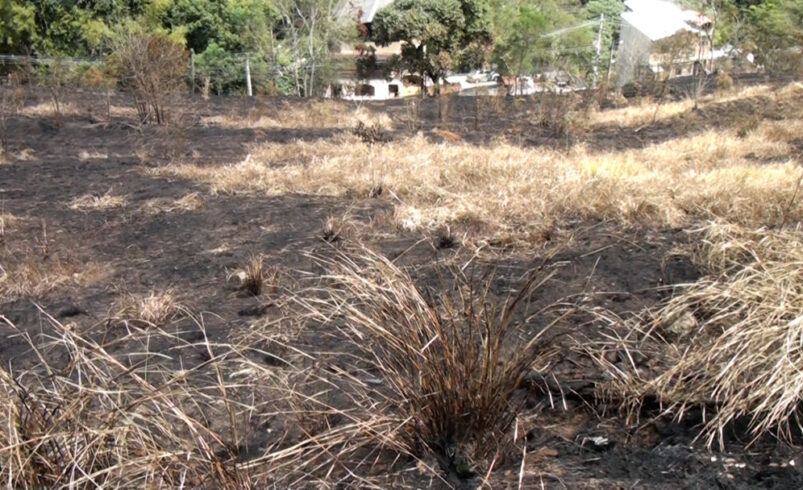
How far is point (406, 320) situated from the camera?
234 cm

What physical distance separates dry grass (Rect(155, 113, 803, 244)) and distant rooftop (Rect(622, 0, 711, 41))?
114 ft

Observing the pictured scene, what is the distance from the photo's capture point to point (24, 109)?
13469mm

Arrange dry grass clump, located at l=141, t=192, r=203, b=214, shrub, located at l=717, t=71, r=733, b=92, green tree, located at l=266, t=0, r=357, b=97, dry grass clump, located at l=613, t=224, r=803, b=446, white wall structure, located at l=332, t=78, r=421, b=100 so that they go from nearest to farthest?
dry grass clump, located at l=613, t=224, r=803, b=446
dry grass clump, located at l=141, t=192, r=203, b=214
shrub, located at l=717, t=71, r=733, b=92
green tree, located at l=266, t=0, r=357, b=97
white wall structure, located at l=332, t=78, r=421, b=100

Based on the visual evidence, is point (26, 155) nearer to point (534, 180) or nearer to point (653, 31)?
point (534, 180)

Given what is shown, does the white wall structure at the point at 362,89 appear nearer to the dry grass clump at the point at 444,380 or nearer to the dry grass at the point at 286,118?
the dry grass at the point at 286,118

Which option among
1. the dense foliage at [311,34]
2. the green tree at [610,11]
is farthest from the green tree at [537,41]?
the green tree at [610,11]

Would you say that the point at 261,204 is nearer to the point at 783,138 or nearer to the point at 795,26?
the point at 783,138

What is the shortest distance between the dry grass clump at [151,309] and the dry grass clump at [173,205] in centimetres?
248

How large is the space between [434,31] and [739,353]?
940 inches

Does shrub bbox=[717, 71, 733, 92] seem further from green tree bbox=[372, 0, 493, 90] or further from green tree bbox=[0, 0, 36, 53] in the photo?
green tree bbox=[0, 0, 36, 53]

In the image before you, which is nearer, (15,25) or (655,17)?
(15,25)

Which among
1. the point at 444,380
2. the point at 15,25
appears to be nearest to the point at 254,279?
the point at 444,380

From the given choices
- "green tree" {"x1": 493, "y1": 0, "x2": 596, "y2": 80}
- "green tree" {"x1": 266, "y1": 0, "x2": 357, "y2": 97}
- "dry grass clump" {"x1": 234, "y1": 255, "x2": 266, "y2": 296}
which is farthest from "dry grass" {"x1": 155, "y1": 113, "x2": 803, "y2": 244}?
"green tree" {"x1": 266, "y1": 0, "x2": 357, "y2": 97}

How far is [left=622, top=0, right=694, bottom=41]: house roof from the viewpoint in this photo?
1658 inches
